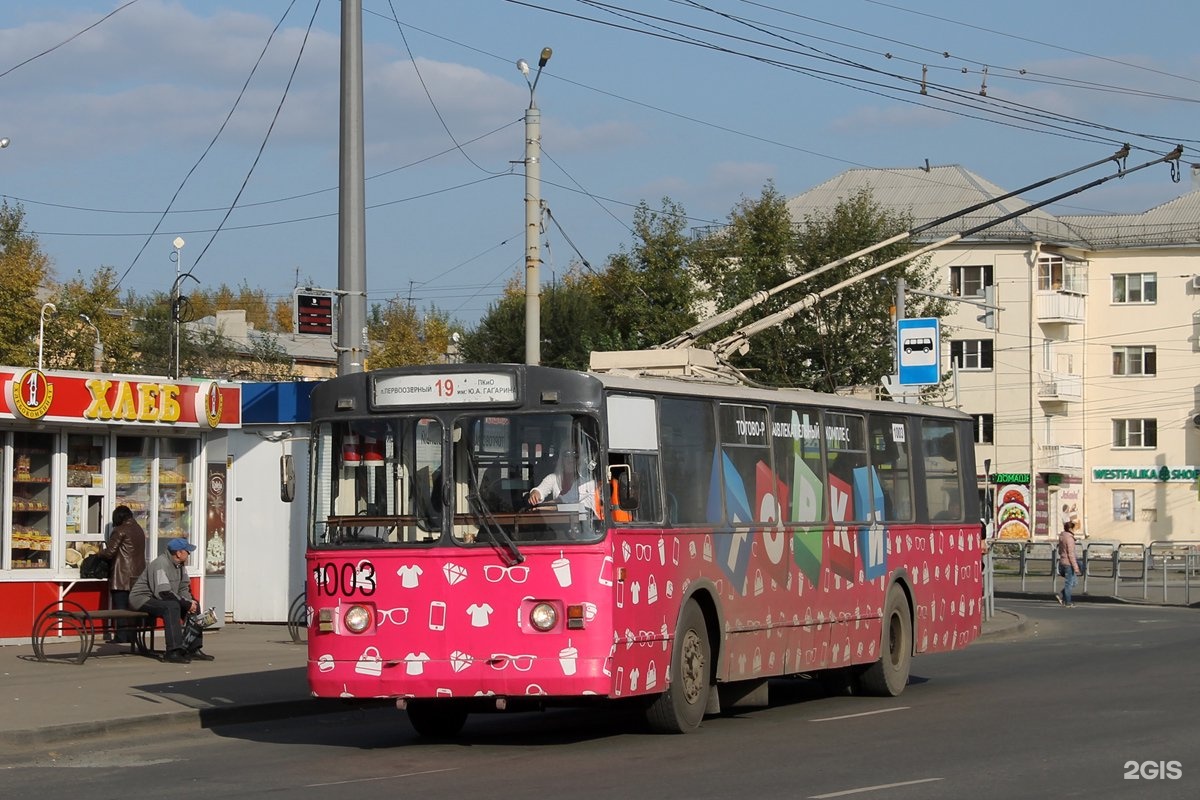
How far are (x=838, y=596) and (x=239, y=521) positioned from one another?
1182cm

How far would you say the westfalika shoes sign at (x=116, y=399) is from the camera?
2116 centimetres

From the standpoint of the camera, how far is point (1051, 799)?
956cm

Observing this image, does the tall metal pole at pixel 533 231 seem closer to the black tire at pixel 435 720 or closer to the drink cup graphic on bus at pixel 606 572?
the black tire at pixel 435 720

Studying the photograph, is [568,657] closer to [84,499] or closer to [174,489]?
[84,499]

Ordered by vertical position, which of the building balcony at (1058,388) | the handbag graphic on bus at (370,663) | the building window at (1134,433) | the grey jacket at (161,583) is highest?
the building balcony at (1058,388)

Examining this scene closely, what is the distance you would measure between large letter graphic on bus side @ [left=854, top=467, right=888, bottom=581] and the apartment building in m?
54.7

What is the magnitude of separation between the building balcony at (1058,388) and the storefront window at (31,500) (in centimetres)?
5652

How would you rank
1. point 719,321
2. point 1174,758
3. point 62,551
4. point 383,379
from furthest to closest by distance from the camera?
point 62,551 → point 719,321 → point 383,379 → point 1174,758

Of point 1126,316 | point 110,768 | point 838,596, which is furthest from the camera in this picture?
point 1126,316

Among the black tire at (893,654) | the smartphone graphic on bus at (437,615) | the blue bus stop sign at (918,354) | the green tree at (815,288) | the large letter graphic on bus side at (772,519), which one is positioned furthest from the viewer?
the green tree at (815,288)

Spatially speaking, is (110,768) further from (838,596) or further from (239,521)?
(239,521)

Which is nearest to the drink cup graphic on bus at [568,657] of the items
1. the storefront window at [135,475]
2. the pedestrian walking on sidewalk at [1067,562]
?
the storefront window at [135,475]

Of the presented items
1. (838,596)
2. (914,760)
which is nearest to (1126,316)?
(838,596)

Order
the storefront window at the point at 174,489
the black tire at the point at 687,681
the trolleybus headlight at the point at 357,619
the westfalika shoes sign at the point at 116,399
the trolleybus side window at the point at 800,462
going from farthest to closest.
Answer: the storefront window at the point at 174,489 < the westfalika shoes sign at the point at 116,399 < the trolleybus side window at the point at 800,462 < the black tire at the point at 687,681 < the trolleybus headlight at the point at 357,619
